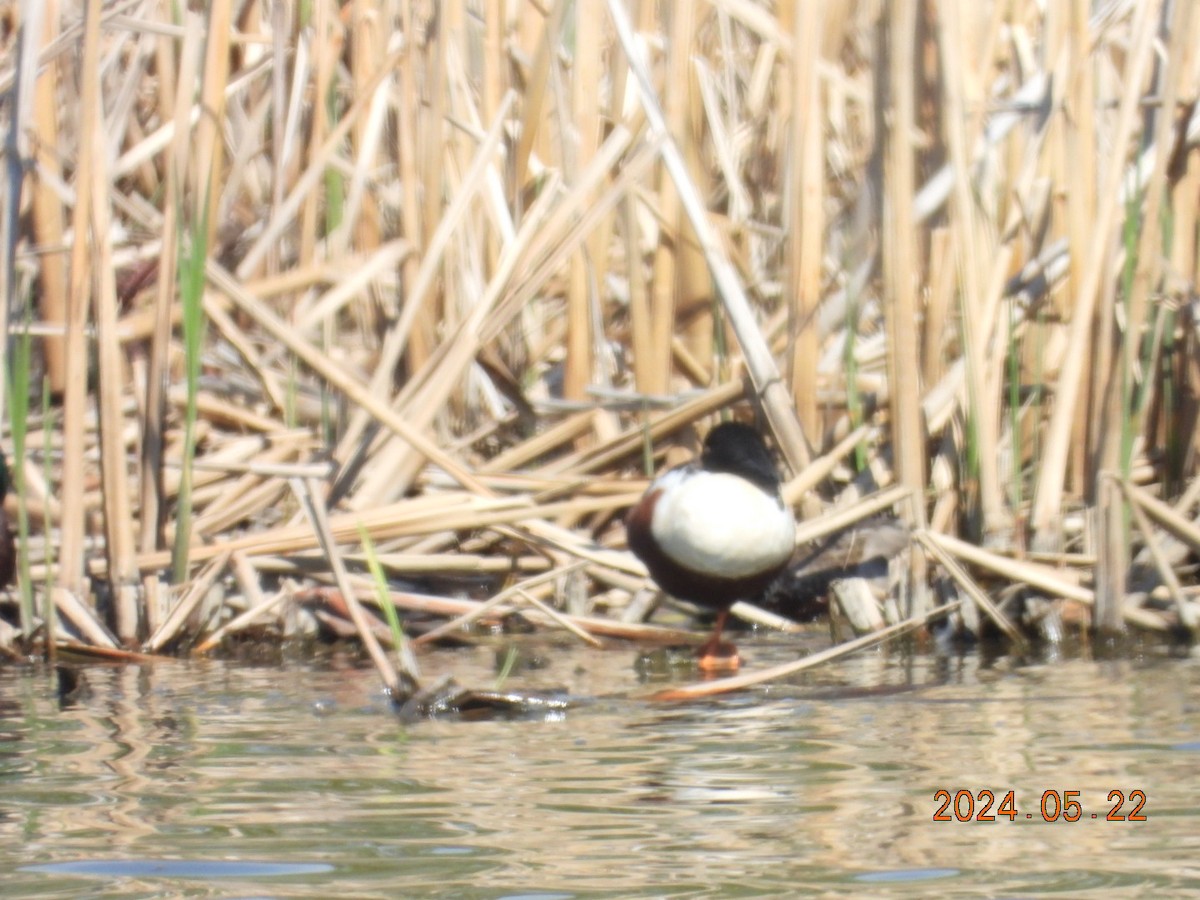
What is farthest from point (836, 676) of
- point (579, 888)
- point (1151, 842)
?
point (579, 888)

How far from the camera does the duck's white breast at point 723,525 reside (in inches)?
188

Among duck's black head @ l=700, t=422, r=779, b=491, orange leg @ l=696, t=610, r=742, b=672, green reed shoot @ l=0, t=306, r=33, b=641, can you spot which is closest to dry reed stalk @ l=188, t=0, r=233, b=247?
green reed shoot @ l=0, t=306, r=33, b=641

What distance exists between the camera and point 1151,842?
2393 millimetres

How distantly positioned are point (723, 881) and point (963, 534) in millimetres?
2838

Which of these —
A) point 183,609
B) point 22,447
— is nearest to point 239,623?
point 183,609

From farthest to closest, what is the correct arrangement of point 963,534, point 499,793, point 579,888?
point 963,534, point 499,793, point 579,888

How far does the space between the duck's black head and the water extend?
0.83 meters

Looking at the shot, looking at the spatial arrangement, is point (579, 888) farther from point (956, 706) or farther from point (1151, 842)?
point (956, 706)

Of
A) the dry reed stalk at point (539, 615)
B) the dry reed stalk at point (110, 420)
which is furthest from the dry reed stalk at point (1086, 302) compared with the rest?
the dry reed stalk at point (110, 420)

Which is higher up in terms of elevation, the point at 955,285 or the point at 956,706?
the point at 955,285

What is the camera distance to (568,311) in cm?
537

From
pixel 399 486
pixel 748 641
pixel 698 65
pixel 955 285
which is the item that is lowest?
pixel 748 641

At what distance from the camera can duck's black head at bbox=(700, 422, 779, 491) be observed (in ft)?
16.0

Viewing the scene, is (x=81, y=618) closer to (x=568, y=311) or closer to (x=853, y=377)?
(x=568, y=311)
